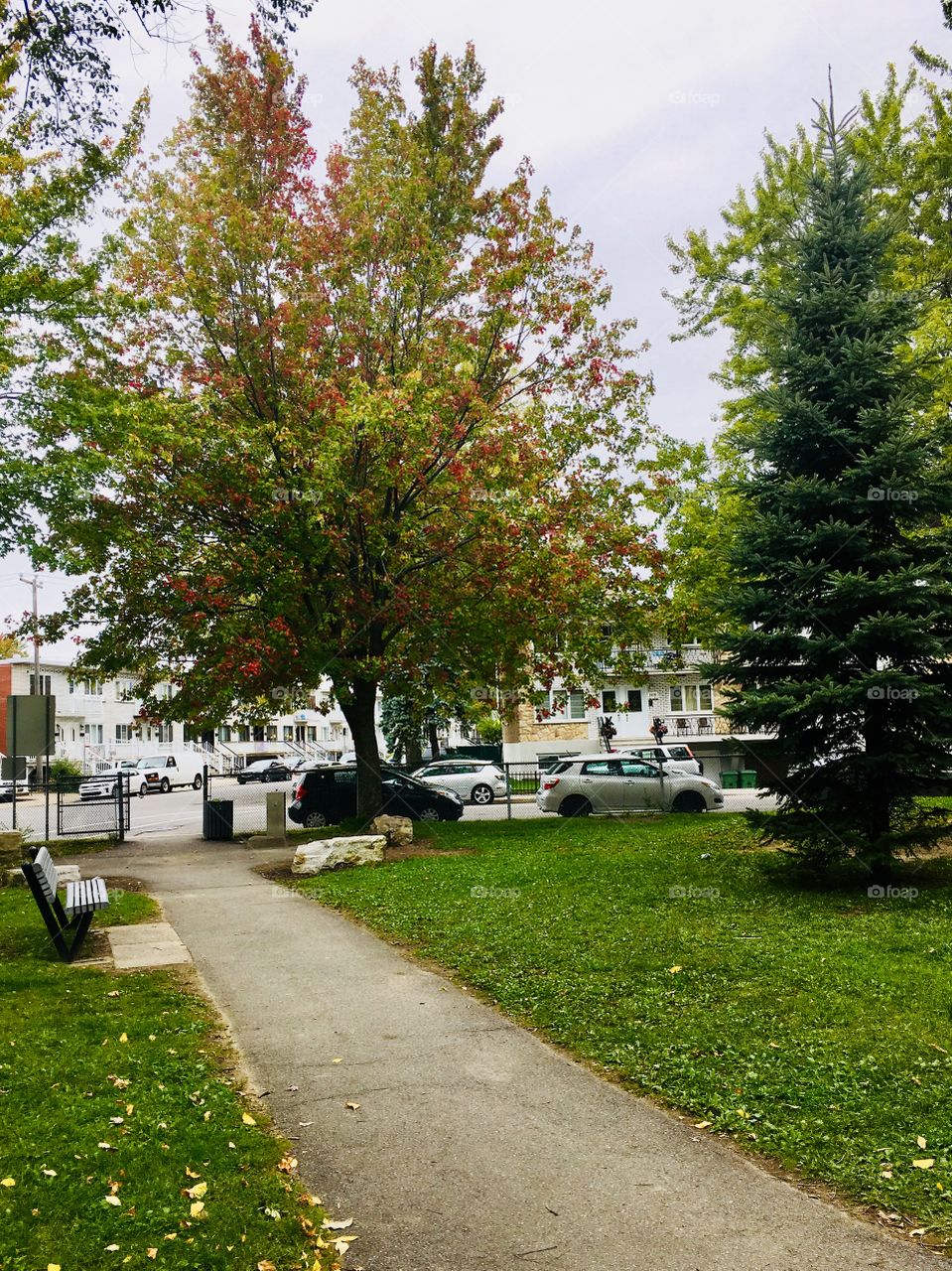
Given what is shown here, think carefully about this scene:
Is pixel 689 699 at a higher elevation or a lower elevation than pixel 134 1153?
higher

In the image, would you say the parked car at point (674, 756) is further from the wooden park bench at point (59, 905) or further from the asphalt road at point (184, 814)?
the wooden park bench at point (59, 905)

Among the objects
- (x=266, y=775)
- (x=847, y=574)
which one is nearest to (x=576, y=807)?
(x=847, y=574)

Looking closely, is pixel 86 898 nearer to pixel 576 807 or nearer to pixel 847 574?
pixel 847 574

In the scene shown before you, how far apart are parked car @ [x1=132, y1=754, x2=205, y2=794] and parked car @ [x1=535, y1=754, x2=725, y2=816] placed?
28.1 metres

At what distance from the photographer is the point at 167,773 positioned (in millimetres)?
50188

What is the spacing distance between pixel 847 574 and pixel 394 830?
9.95m

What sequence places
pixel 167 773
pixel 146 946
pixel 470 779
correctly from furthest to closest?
1. pixel 167 773
2. pixel 470 779
3. pixel 146 946

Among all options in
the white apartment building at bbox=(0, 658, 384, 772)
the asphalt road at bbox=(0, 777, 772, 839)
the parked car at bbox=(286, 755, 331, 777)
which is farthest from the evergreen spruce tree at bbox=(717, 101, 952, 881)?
the white apartment building at bbox=(0, 658, 384, 772)

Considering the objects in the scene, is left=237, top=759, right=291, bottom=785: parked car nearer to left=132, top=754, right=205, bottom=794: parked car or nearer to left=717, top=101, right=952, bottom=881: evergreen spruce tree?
left=132, top=754, right=205, bottom=794: parked car

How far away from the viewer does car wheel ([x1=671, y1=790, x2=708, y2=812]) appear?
22.3 metres

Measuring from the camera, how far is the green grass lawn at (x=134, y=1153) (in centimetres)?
364

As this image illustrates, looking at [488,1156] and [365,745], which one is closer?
[488,1156]

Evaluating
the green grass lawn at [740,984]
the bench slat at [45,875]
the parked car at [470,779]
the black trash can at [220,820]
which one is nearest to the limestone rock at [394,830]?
the green grass lawn at [740,984]

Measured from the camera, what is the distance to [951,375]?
17.6 metres
